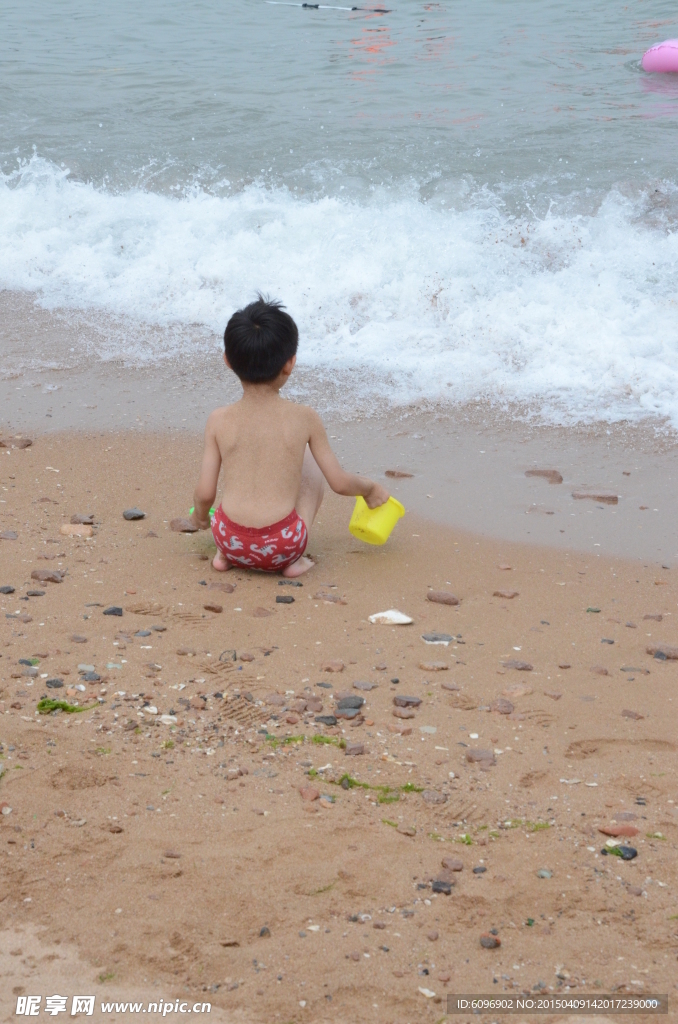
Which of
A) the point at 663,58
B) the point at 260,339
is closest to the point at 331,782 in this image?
the point at 260,339

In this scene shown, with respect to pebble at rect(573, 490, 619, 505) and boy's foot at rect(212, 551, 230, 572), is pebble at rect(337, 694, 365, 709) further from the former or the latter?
pebble at rect(573, 490, 619, 505)

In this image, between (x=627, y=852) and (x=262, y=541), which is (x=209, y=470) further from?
(x=627, y=852)

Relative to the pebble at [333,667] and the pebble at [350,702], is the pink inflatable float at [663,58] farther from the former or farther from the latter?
the pebble at [350,702]

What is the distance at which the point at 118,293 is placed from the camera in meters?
7.42

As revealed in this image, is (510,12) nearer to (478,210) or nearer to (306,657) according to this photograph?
(478,210)

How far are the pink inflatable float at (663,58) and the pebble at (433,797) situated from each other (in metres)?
11.6

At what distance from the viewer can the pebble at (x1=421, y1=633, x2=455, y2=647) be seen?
332cm

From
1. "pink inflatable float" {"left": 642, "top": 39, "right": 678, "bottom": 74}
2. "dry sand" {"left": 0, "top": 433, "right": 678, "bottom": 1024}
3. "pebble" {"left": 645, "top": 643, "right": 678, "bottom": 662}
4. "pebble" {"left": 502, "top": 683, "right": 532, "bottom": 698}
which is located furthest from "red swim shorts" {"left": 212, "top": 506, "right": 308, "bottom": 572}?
"pink inflatable float" {"left": 642, "top": 39, "right": 678, "bottom": 74}

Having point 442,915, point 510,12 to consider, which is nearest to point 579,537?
point 442,915

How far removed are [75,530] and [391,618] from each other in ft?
4.68

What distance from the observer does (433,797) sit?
248 centimetres

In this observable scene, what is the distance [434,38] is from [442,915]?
44.9 ft

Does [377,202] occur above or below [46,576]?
above

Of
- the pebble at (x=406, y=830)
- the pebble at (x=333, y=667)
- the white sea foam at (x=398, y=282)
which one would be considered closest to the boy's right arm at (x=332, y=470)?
the pebble at (x=333, y=667)
